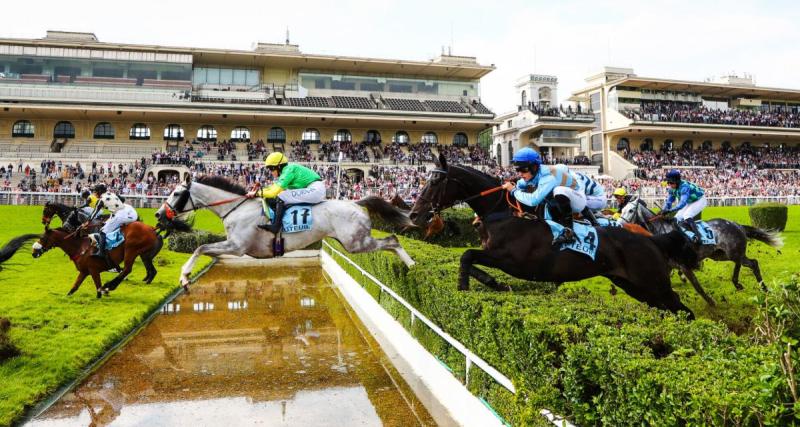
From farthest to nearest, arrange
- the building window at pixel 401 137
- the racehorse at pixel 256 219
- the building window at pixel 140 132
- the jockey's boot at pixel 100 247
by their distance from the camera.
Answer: the building window at pixel 401 137 → the building window at pixel 140 132 → the jockey's boot at pixel 100 247 → the racehorse at pixel 256 219

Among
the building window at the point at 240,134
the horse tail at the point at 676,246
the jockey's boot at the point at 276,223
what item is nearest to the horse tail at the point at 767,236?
the horse tail at the point at 676,246

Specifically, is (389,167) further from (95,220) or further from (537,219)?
(537,219)

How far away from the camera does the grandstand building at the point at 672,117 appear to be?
4972 cm

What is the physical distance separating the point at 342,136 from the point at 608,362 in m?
42.5

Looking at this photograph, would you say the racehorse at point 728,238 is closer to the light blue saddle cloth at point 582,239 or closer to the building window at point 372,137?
the light blue saddle cloth at point 582,239

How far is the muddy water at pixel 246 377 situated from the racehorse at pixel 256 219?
126 centimetres

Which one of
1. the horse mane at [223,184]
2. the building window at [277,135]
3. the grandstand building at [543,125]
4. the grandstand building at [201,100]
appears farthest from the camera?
the grandstand building at [543,125]

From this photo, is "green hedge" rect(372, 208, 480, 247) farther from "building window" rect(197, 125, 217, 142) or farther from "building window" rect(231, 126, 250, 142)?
"building window" rect(197, 125, 217, 142)

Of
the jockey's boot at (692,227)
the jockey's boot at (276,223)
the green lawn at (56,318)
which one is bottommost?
the green lawn at (56,318)

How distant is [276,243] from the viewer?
7.20m

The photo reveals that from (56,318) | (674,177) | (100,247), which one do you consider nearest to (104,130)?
(100,247)

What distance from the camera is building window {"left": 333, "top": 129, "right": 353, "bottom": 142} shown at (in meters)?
43.9

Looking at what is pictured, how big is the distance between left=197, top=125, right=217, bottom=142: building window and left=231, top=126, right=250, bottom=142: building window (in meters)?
1.44

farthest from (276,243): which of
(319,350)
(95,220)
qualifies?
(95,220)
